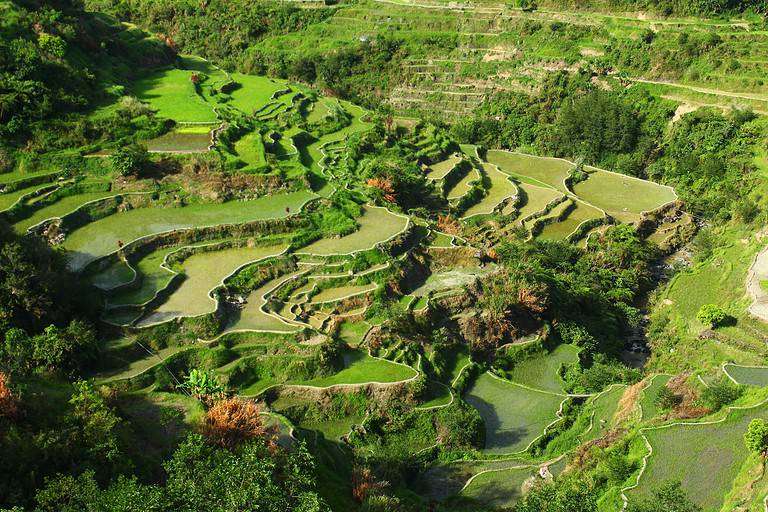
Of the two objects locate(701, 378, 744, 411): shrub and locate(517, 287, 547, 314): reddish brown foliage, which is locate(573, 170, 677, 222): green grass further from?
locate(701, 378, 744, 411): shrub

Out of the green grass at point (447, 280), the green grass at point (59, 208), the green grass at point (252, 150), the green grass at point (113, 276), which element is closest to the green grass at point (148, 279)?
the green grass at point (113, 276)

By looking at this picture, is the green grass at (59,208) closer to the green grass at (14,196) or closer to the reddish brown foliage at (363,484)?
the green grass at (14,196)

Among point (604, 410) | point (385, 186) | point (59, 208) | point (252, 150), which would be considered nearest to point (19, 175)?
point (59, 208)

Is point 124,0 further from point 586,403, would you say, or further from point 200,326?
point 586,403

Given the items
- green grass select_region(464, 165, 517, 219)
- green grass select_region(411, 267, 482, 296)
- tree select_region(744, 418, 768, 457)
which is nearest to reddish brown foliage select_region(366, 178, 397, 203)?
green grass select_region(464, 165, 517, 219)

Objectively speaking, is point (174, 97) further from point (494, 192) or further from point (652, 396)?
point (652, 396)

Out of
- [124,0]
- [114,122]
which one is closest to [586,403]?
[114,122]

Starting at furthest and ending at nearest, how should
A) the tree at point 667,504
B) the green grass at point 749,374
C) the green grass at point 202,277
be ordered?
the green grass at point 202,277, the green grass at point 749,374, the tree at point 667,504
